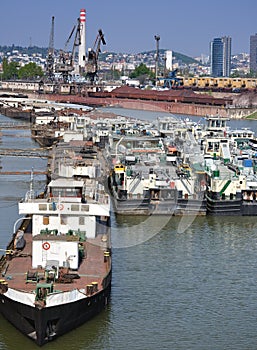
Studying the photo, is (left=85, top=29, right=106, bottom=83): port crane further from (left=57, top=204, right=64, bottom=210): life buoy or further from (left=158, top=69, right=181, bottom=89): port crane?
(left=57, top=204, right=64, bottom=210): life buoy

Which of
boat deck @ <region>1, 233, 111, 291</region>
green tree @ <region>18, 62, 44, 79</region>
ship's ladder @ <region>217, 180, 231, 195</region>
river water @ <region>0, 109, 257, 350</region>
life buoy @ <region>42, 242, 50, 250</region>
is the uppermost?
green tree @ <region>18, 62, 44, 79</region>

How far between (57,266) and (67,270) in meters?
0.17

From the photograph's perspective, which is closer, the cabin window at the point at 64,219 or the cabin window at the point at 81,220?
the cabin window at the point at 64,219

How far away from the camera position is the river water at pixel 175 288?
10.8 meters

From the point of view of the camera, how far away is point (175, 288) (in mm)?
12805

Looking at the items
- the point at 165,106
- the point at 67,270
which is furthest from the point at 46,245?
the point at 165,106

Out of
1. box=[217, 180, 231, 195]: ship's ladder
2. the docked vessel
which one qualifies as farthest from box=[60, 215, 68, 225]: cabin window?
box=[217, 180, 231, 195]: ship's ladder

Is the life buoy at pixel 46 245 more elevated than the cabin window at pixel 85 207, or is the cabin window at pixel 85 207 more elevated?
the cabin window at pixel 85 207

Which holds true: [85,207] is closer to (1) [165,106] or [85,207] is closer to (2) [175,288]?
(2) [175,288]

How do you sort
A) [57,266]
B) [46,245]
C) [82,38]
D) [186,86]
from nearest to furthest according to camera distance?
[57,266] → [46,245] → [186,86] → [82,38]

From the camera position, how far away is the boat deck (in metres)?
10.9

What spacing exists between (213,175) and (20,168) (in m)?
8.68

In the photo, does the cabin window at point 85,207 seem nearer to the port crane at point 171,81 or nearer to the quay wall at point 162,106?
the quay wall at point 162,106

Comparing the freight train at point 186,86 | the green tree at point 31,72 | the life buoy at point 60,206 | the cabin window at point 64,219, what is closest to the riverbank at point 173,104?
the freight train at point 186,86
